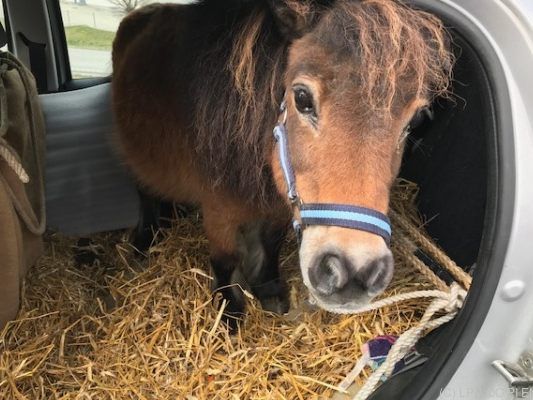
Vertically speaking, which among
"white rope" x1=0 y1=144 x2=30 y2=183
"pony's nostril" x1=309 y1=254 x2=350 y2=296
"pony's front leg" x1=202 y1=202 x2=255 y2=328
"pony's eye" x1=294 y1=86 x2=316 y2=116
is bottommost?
"pony's front leg" x1=202 y1=202 x2=255 y2=328

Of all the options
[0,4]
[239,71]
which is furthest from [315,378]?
[0,4]

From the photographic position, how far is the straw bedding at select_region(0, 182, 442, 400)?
4.56ft

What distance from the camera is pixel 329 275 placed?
3.07 ft

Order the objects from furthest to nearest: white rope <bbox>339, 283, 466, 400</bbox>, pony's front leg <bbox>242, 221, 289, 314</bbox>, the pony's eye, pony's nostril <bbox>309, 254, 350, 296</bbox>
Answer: pony's front leg <bbox>242, 221, 289, 314</bbox> < white rope <bbox>339, 283, 466, 400</bbox> < the pony's eye < pony's nostril <bbox>309, 254, 350, 296</bbox>

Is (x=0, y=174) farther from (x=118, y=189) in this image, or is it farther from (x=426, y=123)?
(x=426, y=123)

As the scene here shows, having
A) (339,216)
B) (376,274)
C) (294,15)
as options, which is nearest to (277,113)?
(294,15)

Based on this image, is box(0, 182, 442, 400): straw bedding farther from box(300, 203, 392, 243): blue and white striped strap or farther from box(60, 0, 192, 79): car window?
box(60, 0, 192, 79): car window

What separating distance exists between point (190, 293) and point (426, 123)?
1053 millimetres

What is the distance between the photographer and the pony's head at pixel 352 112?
3.08 feet

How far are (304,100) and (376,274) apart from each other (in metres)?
0.40

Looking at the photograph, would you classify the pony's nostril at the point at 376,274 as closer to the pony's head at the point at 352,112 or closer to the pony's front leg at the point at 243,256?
the pony's head at the point at 352,112

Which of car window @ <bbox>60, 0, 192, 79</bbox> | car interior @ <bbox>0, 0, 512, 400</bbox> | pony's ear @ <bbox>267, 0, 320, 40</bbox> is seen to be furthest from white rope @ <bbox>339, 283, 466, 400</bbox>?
car window @ <bbox>60, 0, 192, 79</bbox>

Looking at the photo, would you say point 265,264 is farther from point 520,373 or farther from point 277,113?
point 520,373

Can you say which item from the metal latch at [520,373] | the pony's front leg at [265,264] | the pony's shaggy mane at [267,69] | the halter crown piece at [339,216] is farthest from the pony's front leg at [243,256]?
the metal latch at [520,373]
